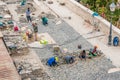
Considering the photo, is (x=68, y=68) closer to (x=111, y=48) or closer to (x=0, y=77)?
(x=111, y=48)

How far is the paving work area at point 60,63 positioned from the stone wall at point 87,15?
1706 mm

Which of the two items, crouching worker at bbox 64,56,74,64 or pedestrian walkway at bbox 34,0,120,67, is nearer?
crouching worker at bbox 64,56,74,64

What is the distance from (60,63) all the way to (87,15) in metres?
9.12

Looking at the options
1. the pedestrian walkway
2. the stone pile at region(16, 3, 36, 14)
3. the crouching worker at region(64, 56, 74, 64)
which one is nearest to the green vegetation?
the pedestrian walkway

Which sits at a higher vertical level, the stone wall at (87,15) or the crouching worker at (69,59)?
the stone wall at (87,15)

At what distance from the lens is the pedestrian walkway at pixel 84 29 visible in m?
22.6

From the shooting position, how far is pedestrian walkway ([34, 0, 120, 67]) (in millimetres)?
22592

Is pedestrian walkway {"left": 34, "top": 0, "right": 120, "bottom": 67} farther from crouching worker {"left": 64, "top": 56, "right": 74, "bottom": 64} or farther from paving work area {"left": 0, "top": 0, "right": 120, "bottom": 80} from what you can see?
crouching worker {"left": 64, "top": 56, "right": 74, "bottom": 64}

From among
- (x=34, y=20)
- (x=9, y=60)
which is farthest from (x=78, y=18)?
(x=9, y=60)

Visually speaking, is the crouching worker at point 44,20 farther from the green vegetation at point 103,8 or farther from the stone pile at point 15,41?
the green vegetation at point 103,8

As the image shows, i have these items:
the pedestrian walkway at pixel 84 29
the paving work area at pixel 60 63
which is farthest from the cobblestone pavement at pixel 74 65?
the pedestrian walkway at pixel 84 29

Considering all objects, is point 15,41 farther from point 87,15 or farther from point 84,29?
point 87,15

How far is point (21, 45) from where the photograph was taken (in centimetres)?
2219

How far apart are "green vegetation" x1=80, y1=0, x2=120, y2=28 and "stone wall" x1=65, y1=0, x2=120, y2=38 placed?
0.82m
